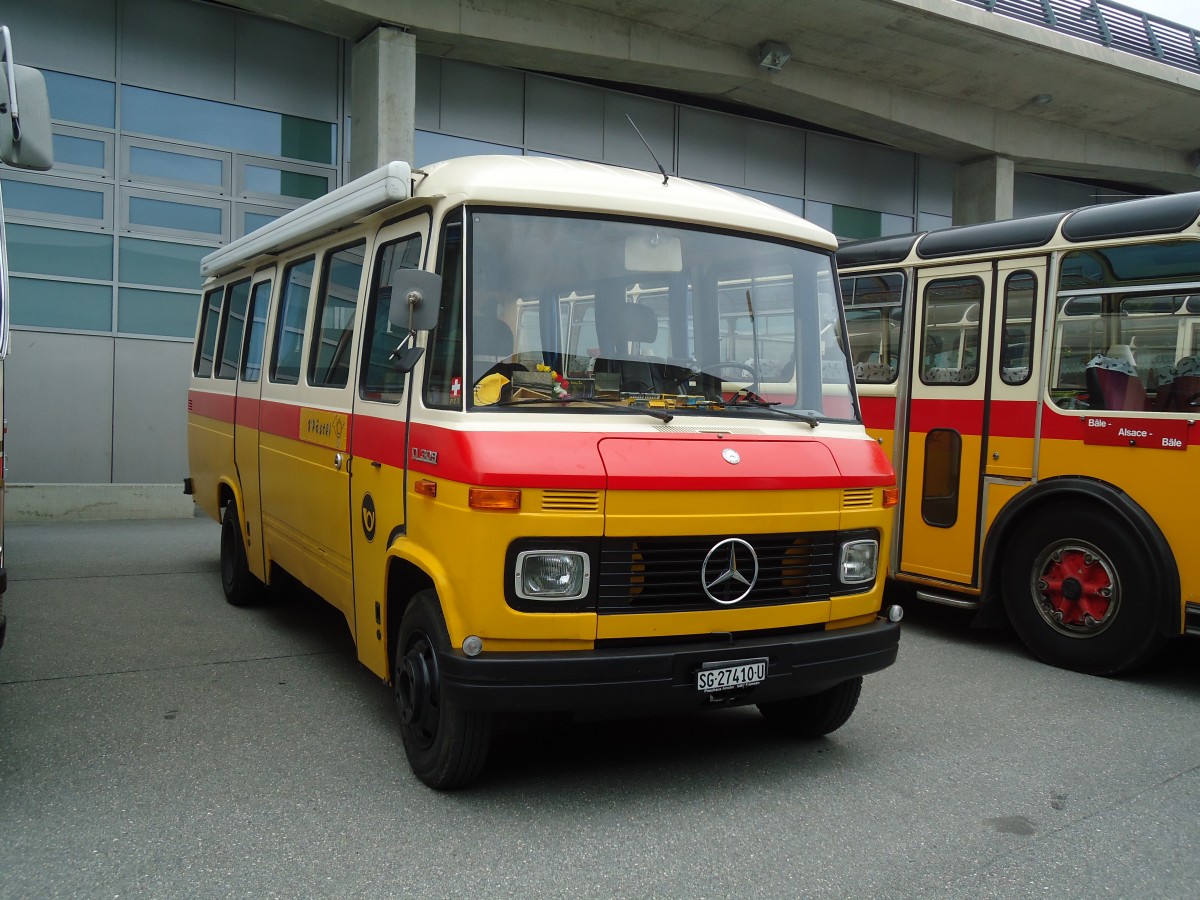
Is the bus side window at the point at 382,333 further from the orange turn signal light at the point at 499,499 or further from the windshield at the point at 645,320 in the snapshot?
the orange turn signal light at the point at 499,499

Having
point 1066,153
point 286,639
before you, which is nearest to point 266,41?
point 286,639

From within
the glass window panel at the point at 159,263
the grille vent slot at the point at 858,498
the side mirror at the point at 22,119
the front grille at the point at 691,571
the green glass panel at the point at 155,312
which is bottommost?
the front grille at the point at 691,571

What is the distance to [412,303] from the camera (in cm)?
421

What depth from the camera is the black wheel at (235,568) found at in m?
7.57

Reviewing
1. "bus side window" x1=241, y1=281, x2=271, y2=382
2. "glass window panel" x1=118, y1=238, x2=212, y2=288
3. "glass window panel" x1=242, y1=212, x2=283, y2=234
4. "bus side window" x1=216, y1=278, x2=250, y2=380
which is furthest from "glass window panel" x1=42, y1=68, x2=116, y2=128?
"bus side window" x1=241, y1=281, x2=271, y2=382

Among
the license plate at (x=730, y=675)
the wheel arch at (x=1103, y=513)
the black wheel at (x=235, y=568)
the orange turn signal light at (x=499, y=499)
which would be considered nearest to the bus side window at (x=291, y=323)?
the black wheel at (x=235, y=568)

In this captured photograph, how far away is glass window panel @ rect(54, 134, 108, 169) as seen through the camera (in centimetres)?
1258

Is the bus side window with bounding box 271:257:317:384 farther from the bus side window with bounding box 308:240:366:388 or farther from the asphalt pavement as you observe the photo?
the asphalt pavement

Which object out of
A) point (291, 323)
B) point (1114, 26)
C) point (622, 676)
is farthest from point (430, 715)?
point (1114, 26)

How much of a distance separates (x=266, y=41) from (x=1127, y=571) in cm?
1208

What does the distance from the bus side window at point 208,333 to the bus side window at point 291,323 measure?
1.86 meters

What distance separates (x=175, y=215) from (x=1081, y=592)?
11.3 m

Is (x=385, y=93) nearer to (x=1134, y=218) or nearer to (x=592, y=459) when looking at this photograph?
(x=1134, y=218)

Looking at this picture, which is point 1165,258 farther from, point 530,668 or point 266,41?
point 266,41
